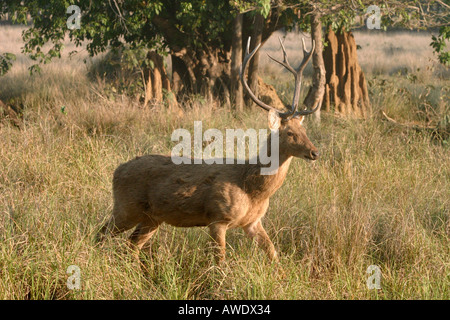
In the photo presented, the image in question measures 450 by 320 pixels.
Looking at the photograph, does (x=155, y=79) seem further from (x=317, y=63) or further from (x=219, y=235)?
(x=219, y=235)

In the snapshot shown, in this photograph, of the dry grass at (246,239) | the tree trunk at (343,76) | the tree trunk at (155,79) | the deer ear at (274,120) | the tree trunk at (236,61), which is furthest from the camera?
the tree trunk at (343,76)

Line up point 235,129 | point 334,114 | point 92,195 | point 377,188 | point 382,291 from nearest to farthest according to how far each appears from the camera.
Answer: point 382,291
point 92,195
point 377,188
point 235,129
point 334,114

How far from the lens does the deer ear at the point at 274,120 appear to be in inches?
199

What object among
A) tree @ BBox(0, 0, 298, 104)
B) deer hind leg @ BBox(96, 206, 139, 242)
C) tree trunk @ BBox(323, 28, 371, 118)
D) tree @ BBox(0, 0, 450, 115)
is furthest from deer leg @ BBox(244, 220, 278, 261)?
tree trunk @ BBox(323, 28, 371, 118)

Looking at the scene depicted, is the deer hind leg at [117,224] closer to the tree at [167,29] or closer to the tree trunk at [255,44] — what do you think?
the tree at [167,29]

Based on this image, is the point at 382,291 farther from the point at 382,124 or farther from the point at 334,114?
the point at 334,114

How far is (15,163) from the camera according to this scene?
7059 mm

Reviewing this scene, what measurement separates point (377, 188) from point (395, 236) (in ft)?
4.95

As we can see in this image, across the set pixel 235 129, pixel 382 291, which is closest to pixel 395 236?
pixel 382 291

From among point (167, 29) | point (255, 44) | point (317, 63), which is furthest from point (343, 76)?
point (167, 29)

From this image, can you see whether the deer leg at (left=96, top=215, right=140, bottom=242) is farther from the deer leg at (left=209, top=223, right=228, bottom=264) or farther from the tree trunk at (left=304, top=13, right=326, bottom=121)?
the tree trunk at (left=304, top=13, right=326, bottom=121)

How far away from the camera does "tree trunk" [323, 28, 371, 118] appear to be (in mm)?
11578

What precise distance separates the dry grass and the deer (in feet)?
0.71

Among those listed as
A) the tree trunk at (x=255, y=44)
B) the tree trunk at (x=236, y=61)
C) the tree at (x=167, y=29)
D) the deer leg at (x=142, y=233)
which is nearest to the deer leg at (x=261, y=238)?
the deer leg at (x=142, y=233)
